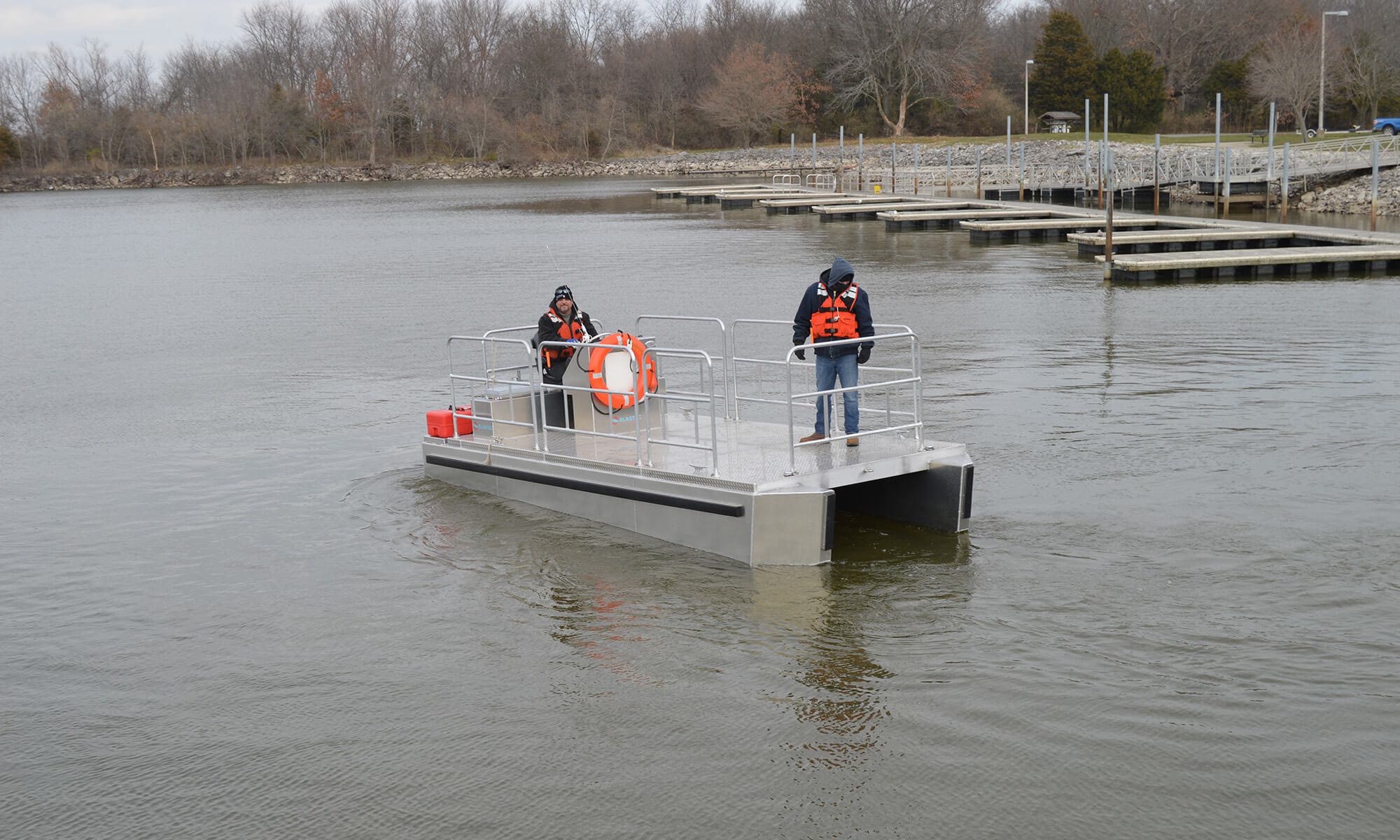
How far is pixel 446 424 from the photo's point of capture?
1177cm

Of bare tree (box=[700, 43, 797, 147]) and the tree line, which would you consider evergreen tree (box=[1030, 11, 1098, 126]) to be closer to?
the tree line

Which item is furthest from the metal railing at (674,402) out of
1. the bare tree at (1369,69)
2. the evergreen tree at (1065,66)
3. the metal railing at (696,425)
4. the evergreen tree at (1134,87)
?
the evergreen tree at (1065,66)

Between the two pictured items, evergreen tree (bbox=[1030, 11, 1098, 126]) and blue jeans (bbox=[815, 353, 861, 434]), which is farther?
evergreen tree (bbox=[1030, 11, 1098, 126])

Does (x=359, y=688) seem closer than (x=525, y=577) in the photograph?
Yes

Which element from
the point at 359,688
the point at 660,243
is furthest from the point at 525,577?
the point at 660,243

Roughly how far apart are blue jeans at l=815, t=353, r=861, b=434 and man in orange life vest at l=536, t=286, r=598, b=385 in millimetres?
2248

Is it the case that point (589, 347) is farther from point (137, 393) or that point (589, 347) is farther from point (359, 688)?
point (137, 393)

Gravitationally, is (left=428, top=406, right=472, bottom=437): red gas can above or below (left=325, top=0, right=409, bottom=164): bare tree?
below

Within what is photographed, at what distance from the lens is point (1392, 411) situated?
13273mm

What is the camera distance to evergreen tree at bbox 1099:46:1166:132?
85.0 m

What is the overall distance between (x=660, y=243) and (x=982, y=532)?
33.0m

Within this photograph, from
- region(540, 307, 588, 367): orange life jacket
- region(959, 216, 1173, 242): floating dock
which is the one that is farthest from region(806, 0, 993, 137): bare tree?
region(540, 307, 588, 367): orange life jacket

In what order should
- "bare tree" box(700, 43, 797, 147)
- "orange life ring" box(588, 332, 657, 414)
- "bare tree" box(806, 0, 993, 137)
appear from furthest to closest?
"bare tree" box(700, 43, 797, 147) → "bare tree" box(806, 0, 993, 137) → "orange life ring" box(588, 332, 657, 414)

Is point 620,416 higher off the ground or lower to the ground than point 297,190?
lower
